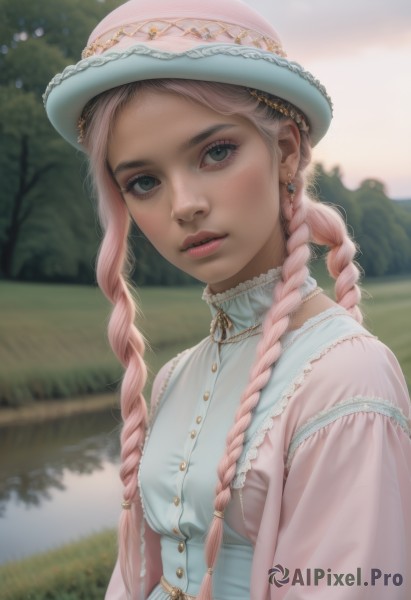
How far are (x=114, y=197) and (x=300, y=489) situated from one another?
584 mm

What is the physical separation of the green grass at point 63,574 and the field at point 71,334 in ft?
2.48

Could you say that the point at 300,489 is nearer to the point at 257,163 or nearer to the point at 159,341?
the point at 257,163

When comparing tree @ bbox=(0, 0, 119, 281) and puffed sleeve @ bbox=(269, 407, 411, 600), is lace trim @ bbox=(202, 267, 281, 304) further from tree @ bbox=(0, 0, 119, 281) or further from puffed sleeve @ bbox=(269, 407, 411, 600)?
tree @ bbox=(0, 0, 119, 281)

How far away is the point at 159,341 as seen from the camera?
11.0ft

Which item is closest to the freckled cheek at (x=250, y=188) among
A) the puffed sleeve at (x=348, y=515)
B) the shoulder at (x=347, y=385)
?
the shoulder at (x=347, y=385)

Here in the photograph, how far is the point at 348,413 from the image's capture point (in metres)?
0.95

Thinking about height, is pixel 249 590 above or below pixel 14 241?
below

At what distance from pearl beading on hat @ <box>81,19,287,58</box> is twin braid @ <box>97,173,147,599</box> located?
24 cm

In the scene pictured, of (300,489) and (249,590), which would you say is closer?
(300,489)

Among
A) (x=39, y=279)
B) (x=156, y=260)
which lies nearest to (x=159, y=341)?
(x=156, y=260)

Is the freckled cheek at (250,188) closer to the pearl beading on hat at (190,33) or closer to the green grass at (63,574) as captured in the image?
the pearl beading on hat at (190,33)

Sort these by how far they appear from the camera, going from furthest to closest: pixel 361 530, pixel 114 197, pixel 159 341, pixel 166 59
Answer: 1. pixel 159 341
2. pixel 114 197
3. pixel 166 59
4. pixel 361 530

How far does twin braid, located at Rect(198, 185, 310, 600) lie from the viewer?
3.31 feet

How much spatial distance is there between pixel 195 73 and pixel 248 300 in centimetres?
36
